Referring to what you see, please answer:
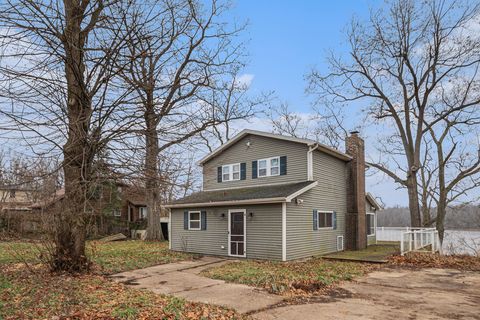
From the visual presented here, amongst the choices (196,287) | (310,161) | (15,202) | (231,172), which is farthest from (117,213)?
(196,287)

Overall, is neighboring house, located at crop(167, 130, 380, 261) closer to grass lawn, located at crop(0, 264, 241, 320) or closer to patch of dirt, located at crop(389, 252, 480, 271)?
patch of dirt, located at crop(389, 252, 480, 271)

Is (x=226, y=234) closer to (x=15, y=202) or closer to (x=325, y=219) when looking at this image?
(x=325, y=219)

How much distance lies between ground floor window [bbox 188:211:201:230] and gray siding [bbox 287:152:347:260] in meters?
5.01

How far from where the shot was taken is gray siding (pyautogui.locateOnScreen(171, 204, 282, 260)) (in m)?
14.5

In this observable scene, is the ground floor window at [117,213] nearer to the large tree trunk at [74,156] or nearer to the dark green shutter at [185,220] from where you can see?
the dark green shutter at [185,220]

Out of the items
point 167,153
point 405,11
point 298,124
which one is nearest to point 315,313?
point 167,153

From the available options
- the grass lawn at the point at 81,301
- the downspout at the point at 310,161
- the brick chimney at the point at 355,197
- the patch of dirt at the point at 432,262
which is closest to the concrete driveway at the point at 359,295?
the grass lawn at the point at 81,301

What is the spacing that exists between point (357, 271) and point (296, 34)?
8014 mm

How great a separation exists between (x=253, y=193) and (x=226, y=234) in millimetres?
2205

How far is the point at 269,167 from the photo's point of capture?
17.3 m

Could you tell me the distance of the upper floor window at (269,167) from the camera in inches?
668

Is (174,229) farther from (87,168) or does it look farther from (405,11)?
(405,11)

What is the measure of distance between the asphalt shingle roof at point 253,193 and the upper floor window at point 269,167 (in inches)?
25.3

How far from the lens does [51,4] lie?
572 cm
